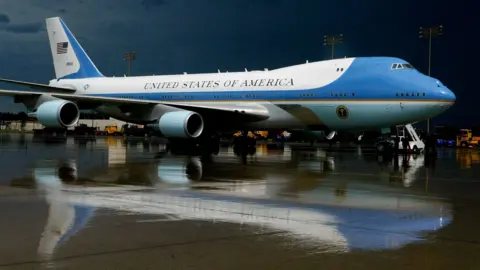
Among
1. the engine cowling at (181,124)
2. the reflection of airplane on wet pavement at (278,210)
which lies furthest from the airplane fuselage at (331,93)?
the reflection of airplane on wet pavement at (278,210)

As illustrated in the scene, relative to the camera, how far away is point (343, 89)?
25.8m

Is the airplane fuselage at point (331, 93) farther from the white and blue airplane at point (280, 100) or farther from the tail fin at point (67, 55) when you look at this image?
the tail fin at point (67, 55)

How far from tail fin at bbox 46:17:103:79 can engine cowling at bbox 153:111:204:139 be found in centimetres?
1309

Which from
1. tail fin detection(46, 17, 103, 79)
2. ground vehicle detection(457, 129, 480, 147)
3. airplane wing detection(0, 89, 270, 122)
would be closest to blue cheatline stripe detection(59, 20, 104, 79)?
tail fin detection(46, 17, 103, 79)

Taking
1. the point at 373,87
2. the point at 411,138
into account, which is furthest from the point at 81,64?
the point at 411,138

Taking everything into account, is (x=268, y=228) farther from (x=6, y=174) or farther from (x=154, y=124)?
(x=154, y=124)

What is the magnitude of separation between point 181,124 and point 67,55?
1667 cm

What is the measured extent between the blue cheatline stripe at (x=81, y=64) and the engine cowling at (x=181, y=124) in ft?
41.5

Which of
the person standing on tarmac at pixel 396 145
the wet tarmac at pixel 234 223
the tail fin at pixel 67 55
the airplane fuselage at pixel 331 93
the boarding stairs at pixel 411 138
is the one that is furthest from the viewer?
the tail fin at pixel 67 55

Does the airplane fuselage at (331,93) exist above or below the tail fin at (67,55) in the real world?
below

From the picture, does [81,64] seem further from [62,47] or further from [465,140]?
[465,140]

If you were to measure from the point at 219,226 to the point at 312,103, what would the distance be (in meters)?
19.8

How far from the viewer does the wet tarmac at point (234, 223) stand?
564 centimetres

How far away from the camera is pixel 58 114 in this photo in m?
26.3
